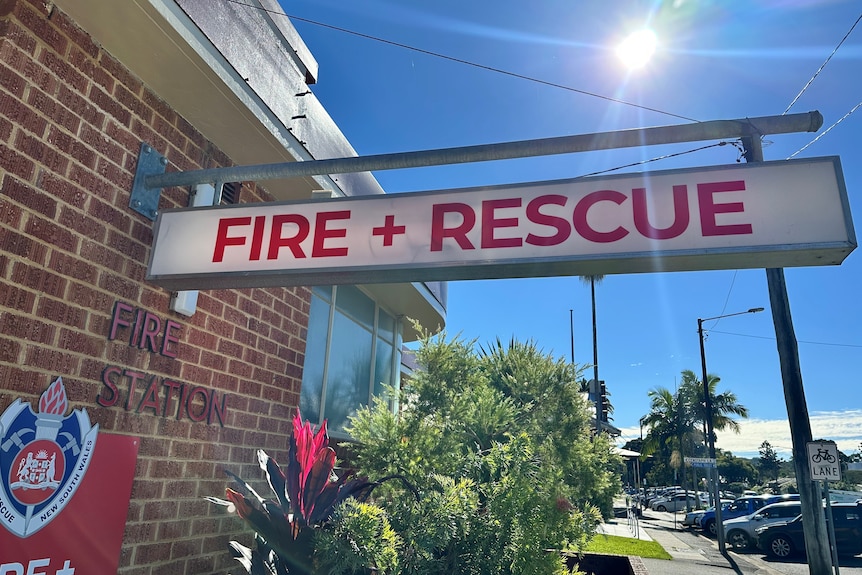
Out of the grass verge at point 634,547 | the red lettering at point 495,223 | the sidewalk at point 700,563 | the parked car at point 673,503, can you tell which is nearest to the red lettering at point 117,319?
the red lettering at point 495,223

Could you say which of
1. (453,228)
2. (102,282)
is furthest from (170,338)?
(453,228)

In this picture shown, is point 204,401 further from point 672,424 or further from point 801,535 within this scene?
point 672,424

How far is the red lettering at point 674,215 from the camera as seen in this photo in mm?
3004

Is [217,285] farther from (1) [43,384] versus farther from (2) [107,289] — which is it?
(1) [43,384]

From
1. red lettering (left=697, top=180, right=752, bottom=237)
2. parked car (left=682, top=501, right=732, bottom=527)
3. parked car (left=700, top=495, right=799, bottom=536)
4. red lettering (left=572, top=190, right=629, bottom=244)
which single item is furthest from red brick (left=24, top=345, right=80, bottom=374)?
parked car (left=682, top=501, right=732, bottom=527)

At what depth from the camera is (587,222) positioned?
314 centimetres

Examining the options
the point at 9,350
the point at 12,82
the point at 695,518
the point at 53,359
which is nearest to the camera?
the point at 9,350

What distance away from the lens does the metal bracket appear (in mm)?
3912

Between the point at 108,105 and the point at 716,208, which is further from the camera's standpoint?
the point at 108,105

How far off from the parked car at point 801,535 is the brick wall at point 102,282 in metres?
18.2

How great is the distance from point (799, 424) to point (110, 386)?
1042 cm

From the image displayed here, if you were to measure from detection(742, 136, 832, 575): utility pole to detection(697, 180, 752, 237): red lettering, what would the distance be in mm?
7184

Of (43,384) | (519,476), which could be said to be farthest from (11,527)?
(519,476)

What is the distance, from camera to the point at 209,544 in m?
4.49
